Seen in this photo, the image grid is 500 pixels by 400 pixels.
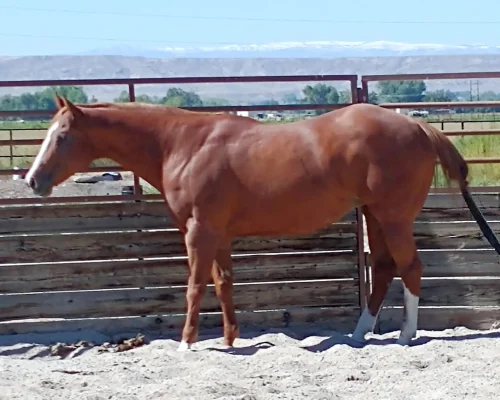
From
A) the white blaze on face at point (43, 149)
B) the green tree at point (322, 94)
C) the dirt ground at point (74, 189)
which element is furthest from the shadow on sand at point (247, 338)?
the dirt ground at point (74, 189)

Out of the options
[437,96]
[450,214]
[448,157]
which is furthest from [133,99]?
[437,96]

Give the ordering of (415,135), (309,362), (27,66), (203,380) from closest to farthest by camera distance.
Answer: (203,380) → (309,362) → (415,135) → (27,66)

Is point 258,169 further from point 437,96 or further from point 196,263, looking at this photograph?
point 437,96

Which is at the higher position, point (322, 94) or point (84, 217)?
point (322, 94)

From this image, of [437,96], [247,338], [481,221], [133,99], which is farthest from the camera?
[437,96]

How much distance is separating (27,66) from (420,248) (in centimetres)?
9807

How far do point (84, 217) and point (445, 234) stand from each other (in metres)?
2.99

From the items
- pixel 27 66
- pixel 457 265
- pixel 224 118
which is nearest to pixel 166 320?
pixel 224 118

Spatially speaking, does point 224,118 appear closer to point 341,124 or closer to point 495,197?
point 341,124

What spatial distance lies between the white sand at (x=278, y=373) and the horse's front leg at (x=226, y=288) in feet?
0.48

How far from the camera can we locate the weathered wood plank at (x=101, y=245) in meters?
7.74

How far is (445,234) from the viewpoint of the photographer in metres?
7.80

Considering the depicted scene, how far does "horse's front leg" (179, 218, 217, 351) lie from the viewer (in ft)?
22.2

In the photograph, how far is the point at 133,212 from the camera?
778cm
